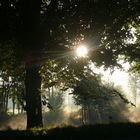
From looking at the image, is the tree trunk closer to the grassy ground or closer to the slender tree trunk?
the slender tree trunk

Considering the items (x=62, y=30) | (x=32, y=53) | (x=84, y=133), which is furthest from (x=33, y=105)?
(x=84, y=133)

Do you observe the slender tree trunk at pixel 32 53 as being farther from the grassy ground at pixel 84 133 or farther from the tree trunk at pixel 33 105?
the grassy ground at pixel 84 133

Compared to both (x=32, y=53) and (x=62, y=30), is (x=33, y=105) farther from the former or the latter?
(x=62, y=30)

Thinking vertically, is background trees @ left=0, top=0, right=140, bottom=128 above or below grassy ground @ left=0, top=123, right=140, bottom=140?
above

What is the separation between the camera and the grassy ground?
556 inches

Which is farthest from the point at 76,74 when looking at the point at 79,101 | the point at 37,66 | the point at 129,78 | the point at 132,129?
the point at 129,78

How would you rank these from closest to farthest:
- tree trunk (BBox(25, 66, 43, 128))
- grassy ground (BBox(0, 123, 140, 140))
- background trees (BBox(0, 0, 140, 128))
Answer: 1. grassy ground (BBox(0, 123, 140, 140))
2. background trees (BBox(0, 0, 140, 128))
3. tree trunk (BBox(25, 66, 43, 128))

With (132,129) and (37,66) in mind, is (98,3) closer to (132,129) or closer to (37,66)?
(37,66)

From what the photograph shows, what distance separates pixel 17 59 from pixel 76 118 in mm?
44889

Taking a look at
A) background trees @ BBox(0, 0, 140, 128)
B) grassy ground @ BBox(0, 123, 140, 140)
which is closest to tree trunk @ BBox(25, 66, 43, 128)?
background trees @ BBox(0, 0, 140, 128)

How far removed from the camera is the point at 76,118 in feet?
208

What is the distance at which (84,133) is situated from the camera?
15555 millimetres

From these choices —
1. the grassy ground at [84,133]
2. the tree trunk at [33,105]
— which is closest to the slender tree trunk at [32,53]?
the tree trunk at [33,105]

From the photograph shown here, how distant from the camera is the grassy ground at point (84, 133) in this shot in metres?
14.1
